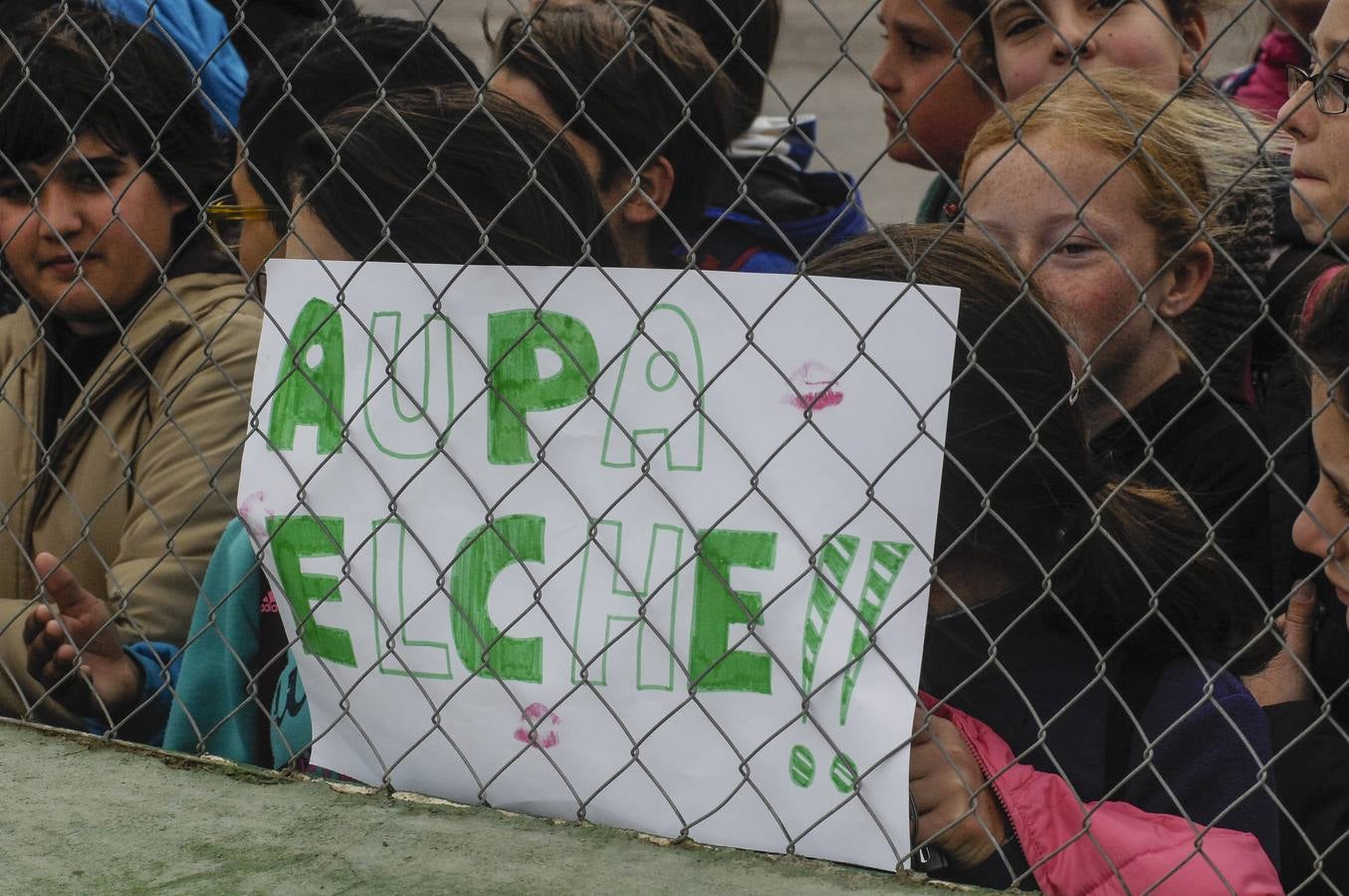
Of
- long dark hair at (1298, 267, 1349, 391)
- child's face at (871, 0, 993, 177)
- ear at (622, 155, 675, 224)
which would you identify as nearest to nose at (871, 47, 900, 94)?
child's face at (871, 0, 993, 177)

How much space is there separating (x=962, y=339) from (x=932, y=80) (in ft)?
3.75

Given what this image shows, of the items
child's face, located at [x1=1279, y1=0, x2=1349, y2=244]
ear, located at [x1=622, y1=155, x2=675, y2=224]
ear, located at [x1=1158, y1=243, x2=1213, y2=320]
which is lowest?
ear, located at [x1=1158, y1=243, x2=1213, y2=320]

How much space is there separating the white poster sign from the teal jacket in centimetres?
11

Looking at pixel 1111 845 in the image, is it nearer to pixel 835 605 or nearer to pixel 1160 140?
pixel 835 605

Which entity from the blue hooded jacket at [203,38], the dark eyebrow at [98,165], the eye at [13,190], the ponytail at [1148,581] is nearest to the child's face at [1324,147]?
the ponytail at [1148,581]

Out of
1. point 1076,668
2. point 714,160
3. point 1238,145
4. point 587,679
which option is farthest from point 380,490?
point 1238,145

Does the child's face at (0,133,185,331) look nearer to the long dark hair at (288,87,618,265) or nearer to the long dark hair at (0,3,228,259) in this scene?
the long dark hair at (0,3,228,259)

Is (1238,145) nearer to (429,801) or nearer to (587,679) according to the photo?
(587,679)

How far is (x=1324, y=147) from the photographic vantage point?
1838mm

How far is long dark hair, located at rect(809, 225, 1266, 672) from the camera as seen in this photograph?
188 cm

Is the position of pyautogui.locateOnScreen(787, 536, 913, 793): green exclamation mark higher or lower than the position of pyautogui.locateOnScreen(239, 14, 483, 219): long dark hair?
lower

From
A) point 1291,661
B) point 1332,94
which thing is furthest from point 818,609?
→ point 1332,94

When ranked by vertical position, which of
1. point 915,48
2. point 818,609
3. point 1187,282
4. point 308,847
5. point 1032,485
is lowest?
point 308,847

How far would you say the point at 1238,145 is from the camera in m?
2.25
